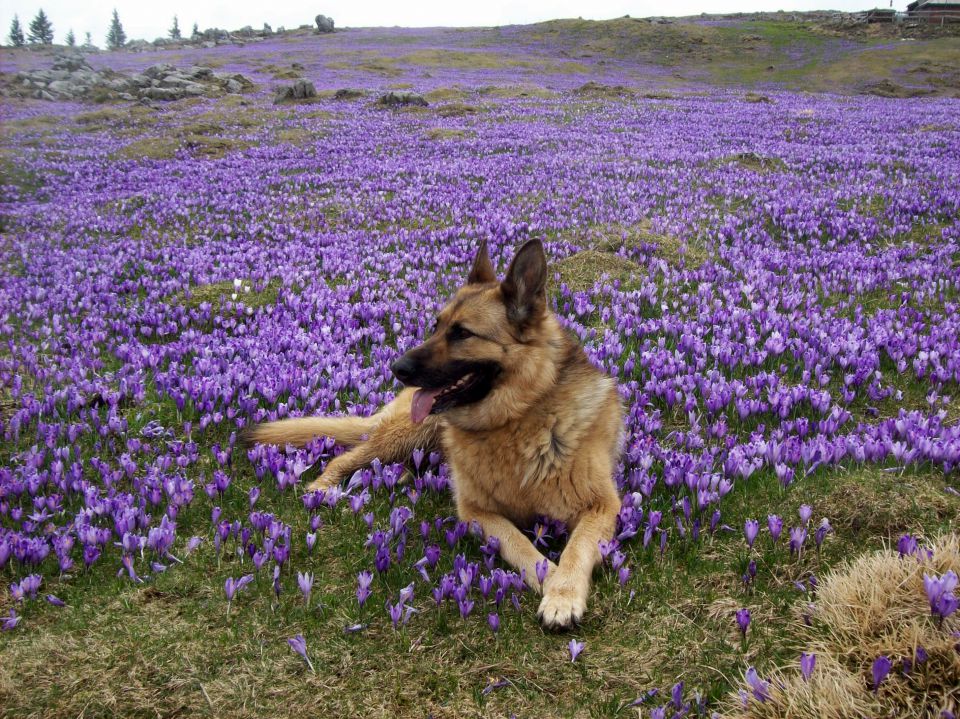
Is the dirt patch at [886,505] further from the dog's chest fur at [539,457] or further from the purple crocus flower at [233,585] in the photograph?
the purple crocus flower at [233,585]

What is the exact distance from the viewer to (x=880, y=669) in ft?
8.08

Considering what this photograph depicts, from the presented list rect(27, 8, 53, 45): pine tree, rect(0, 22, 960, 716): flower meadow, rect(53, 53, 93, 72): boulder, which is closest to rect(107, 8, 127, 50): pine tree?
rect(27, 8, 53, 45): pine tree

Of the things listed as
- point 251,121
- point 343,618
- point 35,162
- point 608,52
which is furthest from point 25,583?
point 608,52

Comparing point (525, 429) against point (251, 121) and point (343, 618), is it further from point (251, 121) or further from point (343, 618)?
point (251, 121)

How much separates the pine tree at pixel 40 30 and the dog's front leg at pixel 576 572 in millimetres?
156939

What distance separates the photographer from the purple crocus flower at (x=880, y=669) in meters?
2.45

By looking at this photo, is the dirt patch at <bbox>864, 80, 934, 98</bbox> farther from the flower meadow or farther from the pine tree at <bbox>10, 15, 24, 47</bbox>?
the pine tree at <bbox>10, 15, 24, 47</bbox>

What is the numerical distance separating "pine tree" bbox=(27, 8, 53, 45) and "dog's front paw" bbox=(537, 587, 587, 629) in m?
157

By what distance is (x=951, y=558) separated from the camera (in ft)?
9.76

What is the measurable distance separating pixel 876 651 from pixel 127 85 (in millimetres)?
57931

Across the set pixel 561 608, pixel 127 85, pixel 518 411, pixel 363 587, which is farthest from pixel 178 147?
pixel 127 85

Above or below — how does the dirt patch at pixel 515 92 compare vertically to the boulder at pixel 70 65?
below

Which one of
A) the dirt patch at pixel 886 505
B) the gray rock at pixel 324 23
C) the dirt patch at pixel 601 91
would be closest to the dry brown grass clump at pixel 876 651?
the dirt patch at pixel 886 505

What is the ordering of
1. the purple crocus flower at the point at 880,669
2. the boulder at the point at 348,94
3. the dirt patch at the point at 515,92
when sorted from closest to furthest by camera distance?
the purple crocus flower at the point at 880,669
the boulder at the point at 348,94
the dirt patch at the point at 515,92
